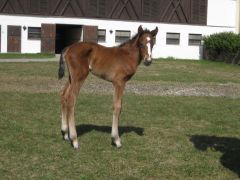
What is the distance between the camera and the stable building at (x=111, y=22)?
46406mm

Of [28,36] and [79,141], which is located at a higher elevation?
[28,36]

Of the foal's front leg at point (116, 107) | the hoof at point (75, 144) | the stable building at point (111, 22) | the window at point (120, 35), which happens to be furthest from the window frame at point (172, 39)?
the hoof at point (75, 144)

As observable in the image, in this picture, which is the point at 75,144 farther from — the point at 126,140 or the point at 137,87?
the point at 137,87

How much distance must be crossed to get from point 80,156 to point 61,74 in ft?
5.89

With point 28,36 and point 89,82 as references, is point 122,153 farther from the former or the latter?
point 28,36

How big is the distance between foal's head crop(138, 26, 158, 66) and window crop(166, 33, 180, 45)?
42.6m

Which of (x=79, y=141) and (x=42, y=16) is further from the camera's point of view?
(x=42, y=16)

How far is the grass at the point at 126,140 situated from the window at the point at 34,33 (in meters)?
30.4

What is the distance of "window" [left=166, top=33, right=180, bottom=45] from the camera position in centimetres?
5228

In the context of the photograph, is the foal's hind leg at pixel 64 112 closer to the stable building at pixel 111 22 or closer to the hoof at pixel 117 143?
the hoof at pixel 117 143

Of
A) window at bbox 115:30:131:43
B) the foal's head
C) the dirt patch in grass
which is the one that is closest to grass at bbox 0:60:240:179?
the foal's head

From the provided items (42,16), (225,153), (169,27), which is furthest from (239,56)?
(225,153)

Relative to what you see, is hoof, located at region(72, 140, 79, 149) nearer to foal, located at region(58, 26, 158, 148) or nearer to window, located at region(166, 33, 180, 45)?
foal, located at region(58, 26, 158, 148)

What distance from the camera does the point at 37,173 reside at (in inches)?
318
